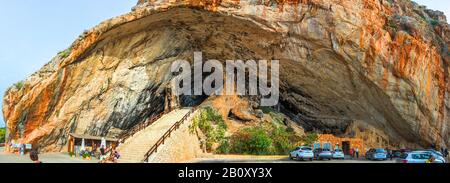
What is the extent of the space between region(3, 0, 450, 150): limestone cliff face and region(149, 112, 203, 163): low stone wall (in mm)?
6891

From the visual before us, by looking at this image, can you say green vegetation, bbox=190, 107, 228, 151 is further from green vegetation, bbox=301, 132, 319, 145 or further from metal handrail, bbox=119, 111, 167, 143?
green vegetation, bbox=301, 132, 319, 145

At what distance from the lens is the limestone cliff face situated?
2852cm

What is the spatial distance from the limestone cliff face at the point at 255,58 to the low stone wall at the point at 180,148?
689 centimetres

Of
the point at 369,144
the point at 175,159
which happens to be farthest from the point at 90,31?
the point at 369,144

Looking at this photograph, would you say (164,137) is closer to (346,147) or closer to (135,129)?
(135,129)

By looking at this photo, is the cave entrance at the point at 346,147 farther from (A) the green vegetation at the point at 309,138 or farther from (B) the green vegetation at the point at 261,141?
(B) the green vegetation at the point at 261,141

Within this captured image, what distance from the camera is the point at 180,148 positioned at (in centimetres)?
2636

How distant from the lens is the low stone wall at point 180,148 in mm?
23253

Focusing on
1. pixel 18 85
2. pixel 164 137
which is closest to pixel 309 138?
pixel 164 137

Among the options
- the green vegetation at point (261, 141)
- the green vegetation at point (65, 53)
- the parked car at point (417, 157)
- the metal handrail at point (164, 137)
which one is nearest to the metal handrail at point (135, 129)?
the metal handrail at point (164, 137)

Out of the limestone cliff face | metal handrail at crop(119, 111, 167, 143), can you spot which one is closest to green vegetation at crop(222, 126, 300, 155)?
the limestone cliff face
